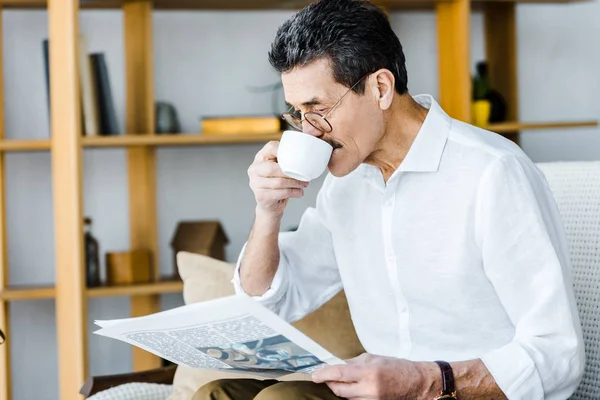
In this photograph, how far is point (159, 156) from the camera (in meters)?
3.30

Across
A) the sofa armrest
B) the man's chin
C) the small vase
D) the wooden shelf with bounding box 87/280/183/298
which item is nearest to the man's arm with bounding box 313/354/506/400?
the man's chin

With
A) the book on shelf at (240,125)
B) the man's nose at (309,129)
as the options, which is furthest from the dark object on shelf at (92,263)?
the man's nose at (309,129)

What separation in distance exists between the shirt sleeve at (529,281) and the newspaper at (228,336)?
0.29m

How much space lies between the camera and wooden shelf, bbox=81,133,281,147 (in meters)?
2.90

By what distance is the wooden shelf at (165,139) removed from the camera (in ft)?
9.51

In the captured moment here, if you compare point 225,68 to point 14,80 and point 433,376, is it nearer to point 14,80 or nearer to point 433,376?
point 14,80

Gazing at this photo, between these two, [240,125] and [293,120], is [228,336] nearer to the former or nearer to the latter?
[293,120]

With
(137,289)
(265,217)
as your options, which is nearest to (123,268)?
(137,289)

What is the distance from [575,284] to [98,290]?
5.51 feet

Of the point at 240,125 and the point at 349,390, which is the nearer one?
the point at 349,390

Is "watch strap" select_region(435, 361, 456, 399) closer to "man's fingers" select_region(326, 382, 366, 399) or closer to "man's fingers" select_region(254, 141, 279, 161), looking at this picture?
"man's fingers" select_region(326, 382, 366, 399)

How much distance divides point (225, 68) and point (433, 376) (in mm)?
2208

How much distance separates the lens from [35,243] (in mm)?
3217

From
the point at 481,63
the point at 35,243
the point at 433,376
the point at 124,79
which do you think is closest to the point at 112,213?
the point at 35,243
